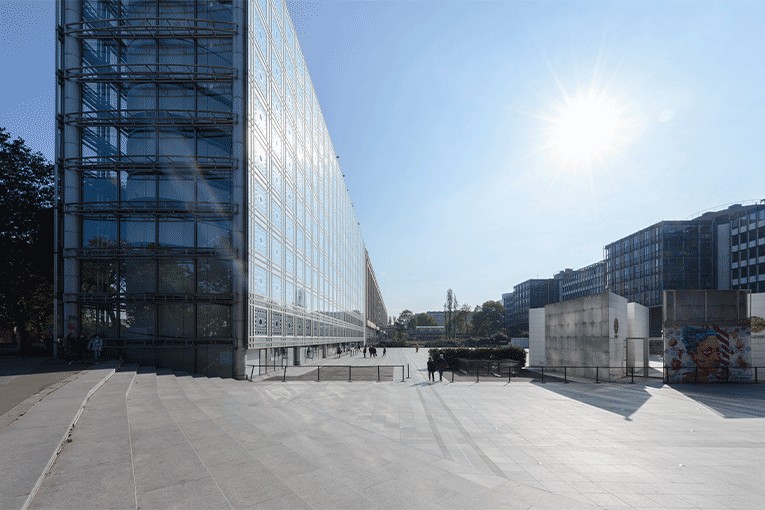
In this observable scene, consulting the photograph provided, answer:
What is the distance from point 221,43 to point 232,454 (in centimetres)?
2510

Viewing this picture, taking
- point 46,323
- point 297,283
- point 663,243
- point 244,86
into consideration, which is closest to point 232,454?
point 244,86

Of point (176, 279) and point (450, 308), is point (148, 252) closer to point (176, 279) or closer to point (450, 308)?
point (176, 279)

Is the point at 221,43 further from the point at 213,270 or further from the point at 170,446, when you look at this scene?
the point at 170,446

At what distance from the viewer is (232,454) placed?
764 cm

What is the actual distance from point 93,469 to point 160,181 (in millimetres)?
21539

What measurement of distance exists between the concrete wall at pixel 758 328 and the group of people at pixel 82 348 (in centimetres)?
3796

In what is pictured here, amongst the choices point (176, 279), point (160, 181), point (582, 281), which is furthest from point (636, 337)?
point (582, 281)

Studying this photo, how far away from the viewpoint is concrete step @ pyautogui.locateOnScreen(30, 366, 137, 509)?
212 inches

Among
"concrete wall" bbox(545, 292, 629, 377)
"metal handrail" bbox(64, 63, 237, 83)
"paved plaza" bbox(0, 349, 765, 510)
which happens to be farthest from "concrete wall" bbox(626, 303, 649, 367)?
"metal handrail" bbox(64, 63, 237, 83)

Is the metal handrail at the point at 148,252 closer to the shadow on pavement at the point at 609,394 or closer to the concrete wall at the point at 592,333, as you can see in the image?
the shadow on pavement at the point at 609,394

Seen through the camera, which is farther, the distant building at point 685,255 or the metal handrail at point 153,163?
the distant building at point 685,255

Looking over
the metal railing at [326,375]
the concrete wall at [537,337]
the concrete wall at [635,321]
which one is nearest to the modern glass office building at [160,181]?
the metal railing at [326,375]

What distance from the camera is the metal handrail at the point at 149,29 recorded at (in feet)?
81.4

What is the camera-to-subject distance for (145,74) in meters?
24.9
